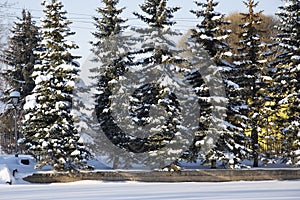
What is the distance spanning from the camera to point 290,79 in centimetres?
2036

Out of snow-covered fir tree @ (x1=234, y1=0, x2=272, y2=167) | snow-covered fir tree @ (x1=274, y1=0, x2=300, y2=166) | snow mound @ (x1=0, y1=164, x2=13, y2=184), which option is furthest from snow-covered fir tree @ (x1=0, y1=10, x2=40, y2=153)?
snow-covered fir tree @ (x1=274, y1=0, x2=300, y2=166)

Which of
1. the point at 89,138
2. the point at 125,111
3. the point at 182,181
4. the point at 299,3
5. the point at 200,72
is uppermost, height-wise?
the point at 299,3

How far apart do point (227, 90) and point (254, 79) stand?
9.14 ft

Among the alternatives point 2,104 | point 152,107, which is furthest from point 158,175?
point 2,104

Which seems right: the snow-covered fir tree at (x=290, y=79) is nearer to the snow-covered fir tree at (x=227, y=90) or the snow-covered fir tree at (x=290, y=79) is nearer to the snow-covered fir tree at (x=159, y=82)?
the snow-covered fir tree at (x=227, y=90)

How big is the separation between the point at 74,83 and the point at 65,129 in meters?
2.11

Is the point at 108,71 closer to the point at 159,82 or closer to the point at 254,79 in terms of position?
the point at 159,82

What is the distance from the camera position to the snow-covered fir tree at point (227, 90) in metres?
19.0

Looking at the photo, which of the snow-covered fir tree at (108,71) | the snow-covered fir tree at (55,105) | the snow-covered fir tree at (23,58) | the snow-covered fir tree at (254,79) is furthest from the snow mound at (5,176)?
the snow-covered fir tree at (254,79)

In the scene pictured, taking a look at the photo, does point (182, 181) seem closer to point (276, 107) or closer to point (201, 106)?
point (201, 106)

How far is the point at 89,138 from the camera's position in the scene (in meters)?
19.7

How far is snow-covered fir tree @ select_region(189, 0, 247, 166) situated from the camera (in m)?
19.0

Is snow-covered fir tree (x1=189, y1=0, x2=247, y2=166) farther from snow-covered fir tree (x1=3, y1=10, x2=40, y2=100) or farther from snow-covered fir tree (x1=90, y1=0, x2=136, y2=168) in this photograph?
snow-covered fir tree (x1=3, y1=10, x2=40, y2=100)

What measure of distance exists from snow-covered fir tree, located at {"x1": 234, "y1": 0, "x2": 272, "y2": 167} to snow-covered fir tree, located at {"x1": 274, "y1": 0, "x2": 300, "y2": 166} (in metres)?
0.82
